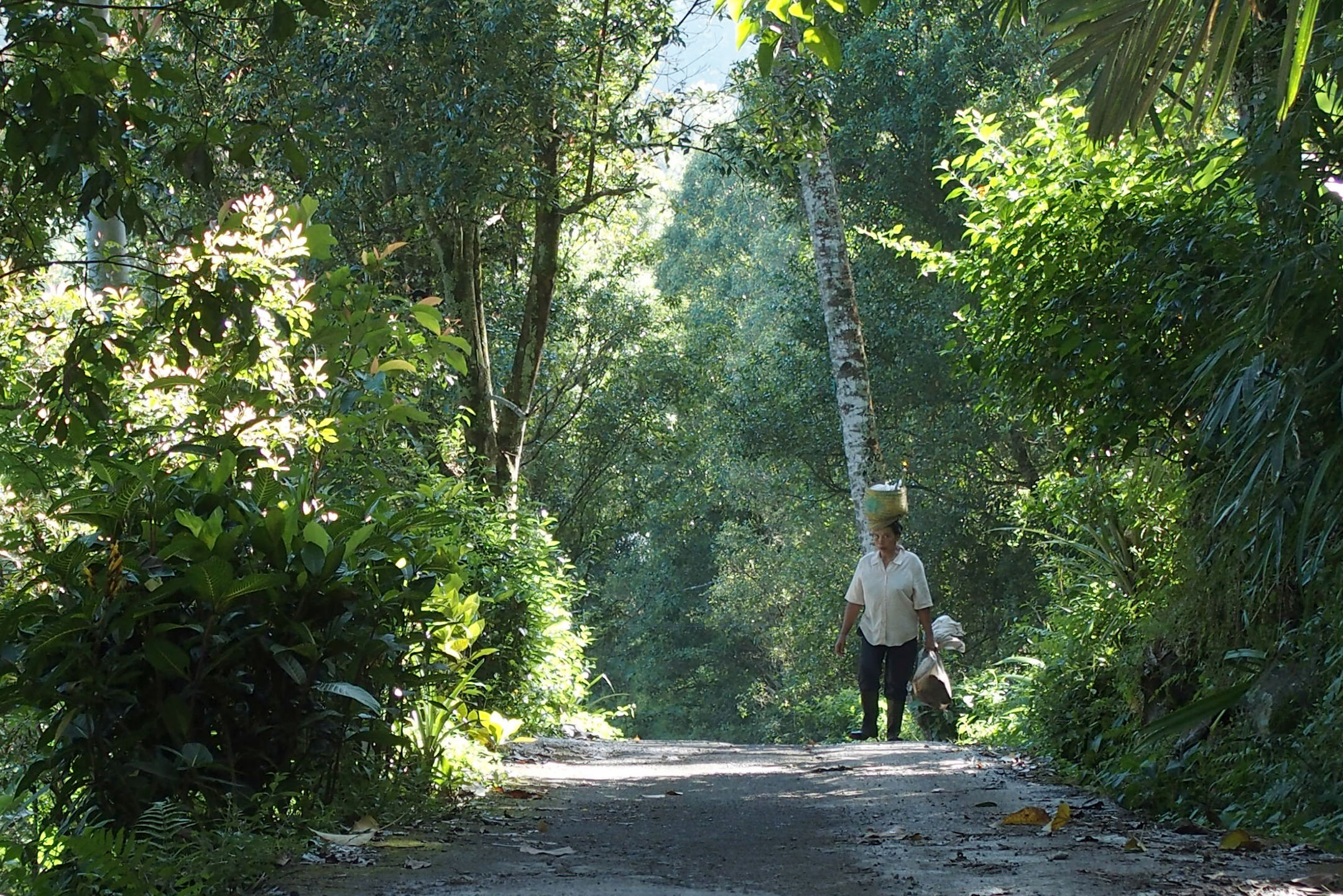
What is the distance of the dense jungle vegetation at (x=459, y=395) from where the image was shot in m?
4.45

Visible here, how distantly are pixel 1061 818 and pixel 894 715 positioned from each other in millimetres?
5396

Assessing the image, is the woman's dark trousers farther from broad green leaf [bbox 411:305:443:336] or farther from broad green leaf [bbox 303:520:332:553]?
broad green leaf [bbox 303:520:332:553]

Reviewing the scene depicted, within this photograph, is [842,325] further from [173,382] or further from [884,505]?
[173,382]

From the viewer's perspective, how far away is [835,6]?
4242 millimetres

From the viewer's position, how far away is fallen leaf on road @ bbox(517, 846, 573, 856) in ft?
15.8

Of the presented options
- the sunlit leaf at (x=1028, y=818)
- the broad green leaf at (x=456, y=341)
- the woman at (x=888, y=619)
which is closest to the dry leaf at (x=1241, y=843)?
the sunlit leaf at (x=1028, y=818)

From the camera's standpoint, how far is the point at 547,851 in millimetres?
4887

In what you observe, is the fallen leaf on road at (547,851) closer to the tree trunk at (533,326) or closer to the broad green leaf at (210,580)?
the broad green leaf at (210,580)

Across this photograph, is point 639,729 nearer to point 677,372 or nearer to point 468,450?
point 677,372

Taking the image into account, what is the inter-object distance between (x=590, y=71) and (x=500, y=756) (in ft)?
23.2

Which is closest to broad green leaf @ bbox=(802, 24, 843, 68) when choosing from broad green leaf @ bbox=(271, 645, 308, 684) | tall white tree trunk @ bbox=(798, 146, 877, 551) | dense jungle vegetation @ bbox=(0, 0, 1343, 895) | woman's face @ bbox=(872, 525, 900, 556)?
dense jungle vegetation @ bbox=(0, 0, 1343, 895)

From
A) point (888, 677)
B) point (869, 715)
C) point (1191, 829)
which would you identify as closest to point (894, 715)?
point (869, 715)

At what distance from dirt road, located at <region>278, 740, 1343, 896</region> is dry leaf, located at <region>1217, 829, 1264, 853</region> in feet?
0.15

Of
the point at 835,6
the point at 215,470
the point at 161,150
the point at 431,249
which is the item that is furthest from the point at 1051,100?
the point at 161,150
